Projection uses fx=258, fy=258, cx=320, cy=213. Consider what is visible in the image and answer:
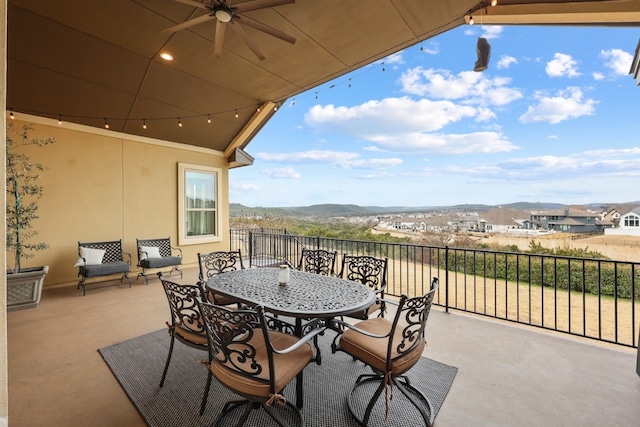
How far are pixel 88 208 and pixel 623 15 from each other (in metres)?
7.83

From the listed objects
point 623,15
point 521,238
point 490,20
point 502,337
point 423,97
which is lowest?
point 502,337

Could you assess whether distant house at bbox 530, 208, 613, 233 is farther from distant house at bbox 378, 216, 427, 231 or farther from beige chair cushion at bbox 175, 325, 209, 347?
beige chair cushion at bbox 175, 325, 209, 347

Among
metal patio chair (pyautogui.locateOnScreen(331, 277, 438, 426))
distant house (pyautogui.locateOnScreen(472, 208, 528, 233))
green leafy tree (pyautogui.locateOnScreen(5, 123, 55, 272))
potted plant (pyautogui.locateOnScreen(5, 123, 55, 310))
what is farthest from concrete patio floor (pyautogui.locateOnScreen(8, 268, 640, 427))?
distant house (pyautogui.locateOnScreen(472, 208, 528, 233))

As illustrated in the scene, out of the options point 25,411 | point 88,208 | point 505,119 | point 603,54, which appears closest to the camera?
point 25,411

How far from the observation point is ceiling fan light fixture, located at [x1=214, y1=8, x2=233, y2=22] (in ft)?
7.93

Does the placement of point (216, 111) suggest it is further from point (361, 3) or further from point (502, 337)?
point (502, 337)

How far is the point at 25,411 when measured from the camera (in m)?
1.73

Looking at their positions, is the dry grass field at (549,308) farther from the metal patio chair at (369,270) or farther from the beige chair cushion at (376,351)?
the beige chair cushion at (376,351)

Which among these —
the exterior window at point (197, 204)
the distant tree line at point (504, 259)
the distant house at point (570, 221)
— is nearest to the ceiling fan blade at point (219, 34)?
the distant tree line at point (504, 259)

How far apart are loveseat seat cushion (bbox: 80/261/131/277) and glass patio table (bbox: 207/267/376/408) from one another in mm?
3199

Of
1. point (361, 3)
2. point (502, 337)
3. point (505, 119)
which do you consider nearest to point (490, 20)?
point (361, 3)

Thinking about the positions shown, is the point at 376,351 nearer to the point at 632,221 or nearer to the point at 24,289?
the point at 24,289

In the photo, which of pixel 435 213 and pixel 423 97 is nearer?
pixel 435 213

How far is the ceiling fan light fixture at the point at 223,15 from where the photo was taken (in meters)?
2.42
